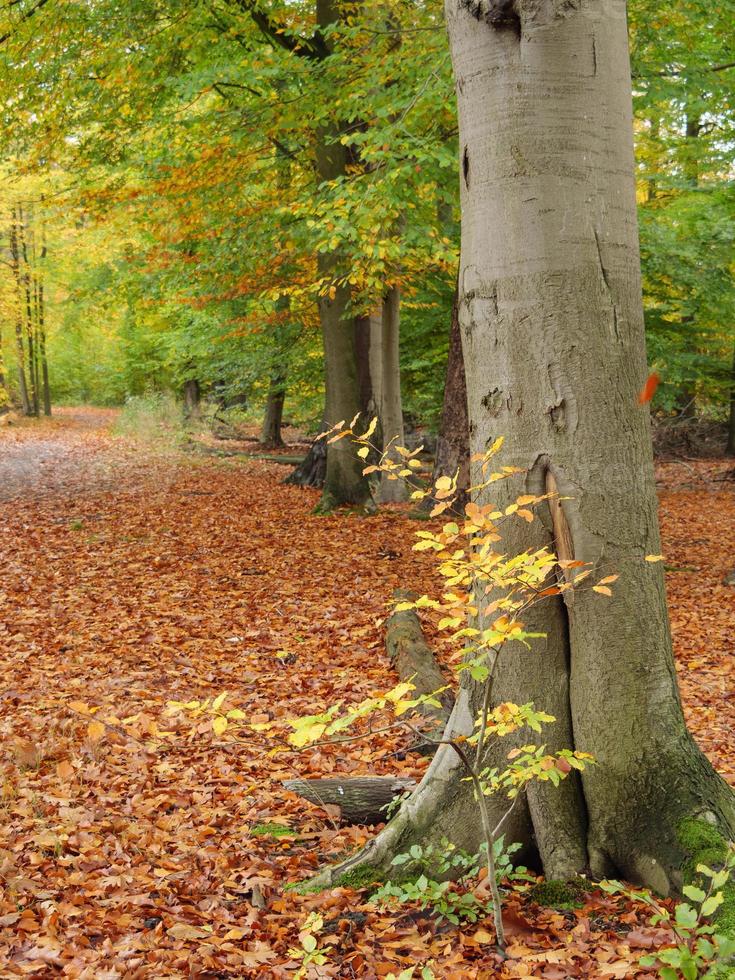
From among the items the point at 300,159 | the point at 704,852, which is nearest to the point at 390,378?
the point at 300,159

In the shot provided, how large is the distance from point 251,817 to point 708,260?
466 inches

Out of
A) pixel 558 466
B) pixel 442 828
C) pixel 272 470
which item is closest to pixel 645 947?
pixel 442 828

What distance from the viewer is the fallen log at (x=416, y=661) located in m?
5.23

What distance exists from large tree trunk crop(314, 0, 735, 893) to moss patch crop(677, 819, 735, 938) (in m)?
0.03

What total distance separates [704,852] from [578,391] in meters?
1.71

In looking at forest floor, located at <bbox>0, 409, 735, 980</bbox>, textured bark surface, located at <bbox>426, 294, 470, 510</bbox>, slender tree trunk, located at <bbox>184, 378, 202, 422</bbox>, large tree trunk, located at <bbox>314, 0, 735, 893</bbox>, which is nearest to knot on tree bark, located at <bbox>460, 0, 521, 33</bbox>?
large tree trunk, located at <bbox>314, 0, 735, 893</bbox>

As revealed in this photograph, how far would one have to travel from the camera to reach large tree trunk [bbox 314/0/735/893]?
119 inches

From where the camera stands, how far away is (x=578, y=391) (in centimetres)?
306

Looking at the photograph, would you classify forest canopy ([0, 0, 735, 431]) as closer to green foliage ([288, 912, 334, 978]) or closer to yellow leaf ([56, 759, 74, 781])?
yellow leaf ([56, 759, 74, 781])

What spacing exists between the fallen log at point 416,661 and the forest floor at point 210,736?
188mm

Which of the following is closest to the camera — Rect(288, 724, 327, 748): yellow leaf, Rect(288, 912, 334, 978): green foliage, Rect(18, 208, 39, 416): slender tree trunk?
Rect(288, 724, 327, 748): yellow leaf

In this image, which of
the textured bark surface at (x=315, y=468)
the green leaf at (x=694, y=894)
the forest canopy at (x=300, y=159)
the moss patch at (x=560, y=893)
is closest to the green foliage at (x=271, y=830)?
the moss patch at (x=560, y=893)

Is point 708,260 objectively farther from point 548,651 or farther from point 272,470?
point 548,651

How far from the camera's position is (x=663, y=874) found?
3.00m
